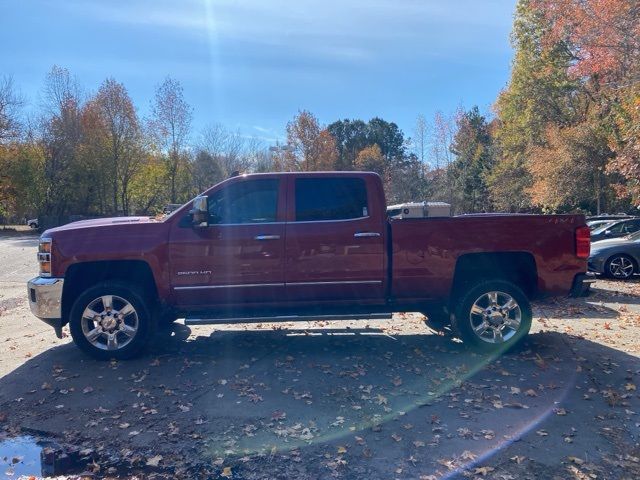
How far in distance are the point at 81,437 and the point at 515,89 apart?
31.5m

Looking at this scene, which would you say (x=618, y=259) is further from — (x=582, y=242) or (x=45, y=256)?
(x=45, y=256)

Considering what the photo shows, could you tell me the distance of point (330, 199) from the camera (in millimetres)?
6402

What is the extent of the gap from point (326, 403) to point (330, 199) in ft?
8.31

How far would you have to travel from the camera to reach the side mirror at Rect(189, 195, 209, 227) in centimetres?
596

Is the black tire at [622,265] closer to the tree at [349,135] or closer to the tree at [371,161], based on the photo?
the tree at [371,161]

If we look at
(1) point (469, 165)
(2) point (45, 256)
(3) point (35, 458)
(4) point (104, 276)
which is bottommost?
(3) point (35, 458)

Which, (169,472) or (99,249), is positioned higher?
(99,249)

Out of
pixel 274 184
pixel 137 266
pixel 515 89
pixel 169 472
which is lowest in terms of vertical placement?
pixel 169 472

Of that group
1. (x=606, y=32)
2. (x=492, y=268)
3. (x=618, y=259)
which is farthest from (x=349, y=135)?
(x=492, y=268)

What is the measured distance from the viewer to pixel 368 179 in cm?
647

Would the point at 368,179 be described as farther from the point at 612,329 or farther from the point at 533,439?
the point at 612,329

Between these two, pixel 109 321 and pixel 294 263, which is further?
pixel 294 263

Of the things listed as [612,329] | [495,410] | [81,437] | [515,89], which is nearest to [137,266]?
[81,437]

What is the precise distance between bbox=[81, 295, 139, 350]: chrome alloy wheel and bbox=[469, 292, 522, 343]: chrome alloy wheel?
13.4 feet
